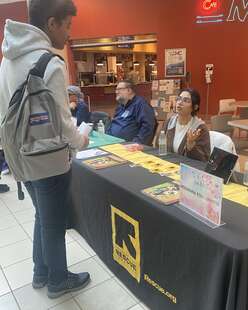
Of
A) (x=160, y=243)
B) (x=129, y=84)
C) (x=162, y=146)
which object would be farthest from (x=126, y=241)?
(x=129, y=84)

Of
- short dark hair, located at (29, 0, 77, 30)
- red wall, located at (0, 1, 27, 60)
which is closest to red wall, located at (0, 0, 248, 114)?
red wall, located at (0, 1, 27, 60)

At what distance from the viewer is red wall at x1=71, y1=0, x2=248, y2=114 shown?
5770 mm

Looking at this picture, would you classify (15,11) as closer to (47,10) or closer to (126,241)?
(47,10)

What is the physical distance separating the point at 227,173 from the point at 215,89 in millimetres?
5024

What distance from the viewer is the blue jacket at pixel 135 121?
9.38 feet

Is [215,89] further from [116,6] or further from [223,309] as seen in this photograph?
[223,309]

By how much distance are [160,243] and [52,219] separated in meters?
0.57

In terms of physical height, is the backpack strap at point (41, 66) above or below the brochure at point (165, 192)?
above

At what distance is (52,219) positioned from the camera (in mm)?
1546

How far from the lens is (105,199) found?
1.77m

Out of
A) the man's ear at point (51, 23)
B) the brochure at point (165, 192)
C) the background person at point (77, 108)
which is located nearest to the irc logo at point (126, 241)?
the brochure at point (165, 192)

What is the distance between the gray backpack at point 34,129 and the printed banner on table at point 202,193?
0.58 metres

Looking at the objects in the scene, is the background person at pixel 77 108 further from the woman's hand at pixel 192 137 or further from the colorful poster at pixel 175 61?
the colorful poster at pixel 175 61

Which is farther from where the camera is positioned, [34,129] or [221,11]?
[221,11]
